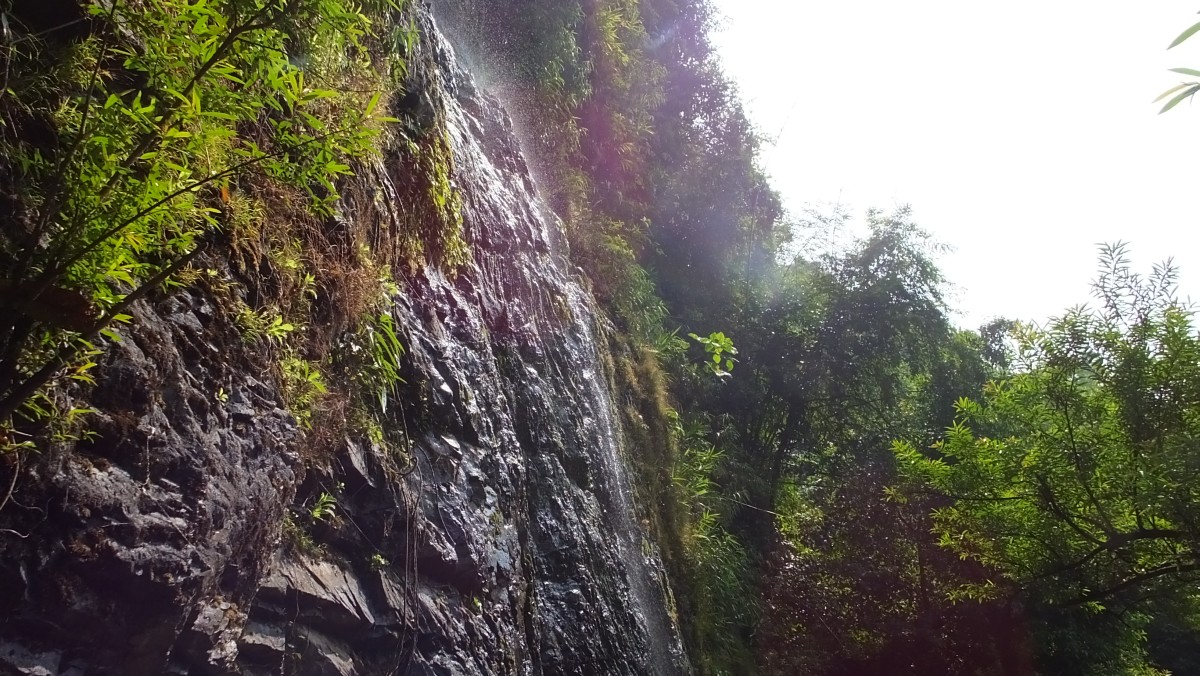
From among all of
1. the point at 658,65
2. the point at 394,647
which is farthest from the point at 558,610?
the point at 658,65

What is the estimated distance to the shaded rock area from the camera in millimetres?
1605

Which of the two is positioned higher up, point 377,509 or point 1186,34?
point 1186,34

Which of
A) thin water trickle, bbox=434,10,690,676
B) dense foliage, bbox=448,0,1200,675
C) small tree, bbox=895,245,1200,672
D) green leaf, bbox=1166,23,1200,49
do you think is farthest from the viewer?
dense foliage, bbox=448,0,1200,675

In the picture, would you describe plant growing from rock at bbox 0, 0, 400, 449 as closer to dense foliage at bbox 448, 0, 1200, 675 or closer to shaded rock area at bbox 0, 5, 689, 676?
shaded rock area at bbox 0, 5, 689, 676

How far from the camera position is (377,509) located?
110 inches

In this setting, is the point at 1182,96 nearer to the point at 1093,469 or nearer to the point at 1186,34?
the point at 1186,34

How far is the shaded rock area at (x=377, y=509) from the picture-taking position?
1605 mm

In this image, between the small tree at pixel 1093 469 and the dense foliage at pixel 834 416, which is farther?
the dense foliage at pixel 834 416

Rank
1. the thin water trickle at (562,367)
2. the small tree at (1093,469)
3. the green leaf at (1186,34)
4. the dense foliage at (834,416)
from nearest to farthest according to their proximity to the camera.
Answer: the green leaf at (1186,34) → the thin water trickle at (562,367) → the small tree at (1093,469) → the dense foliage at (834,416)

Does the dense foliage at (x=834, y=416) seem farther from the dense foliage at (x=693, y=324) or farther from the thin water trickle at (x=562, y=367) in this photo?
the thin water trickle at (x=562, y=367)

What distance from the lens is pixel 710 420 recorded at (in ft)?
34.2

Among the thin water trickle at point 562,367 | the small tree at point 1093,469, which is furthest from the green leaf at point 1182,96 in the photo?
the small tree at point 1093,469

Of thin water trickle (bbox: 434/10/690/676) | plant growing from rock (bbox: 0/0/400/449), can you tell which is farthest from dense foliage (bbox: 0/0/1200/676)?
thin water trickle (bbox: 434/10/690/676)

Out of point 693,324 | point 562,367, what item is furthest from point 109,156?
point 693,324
